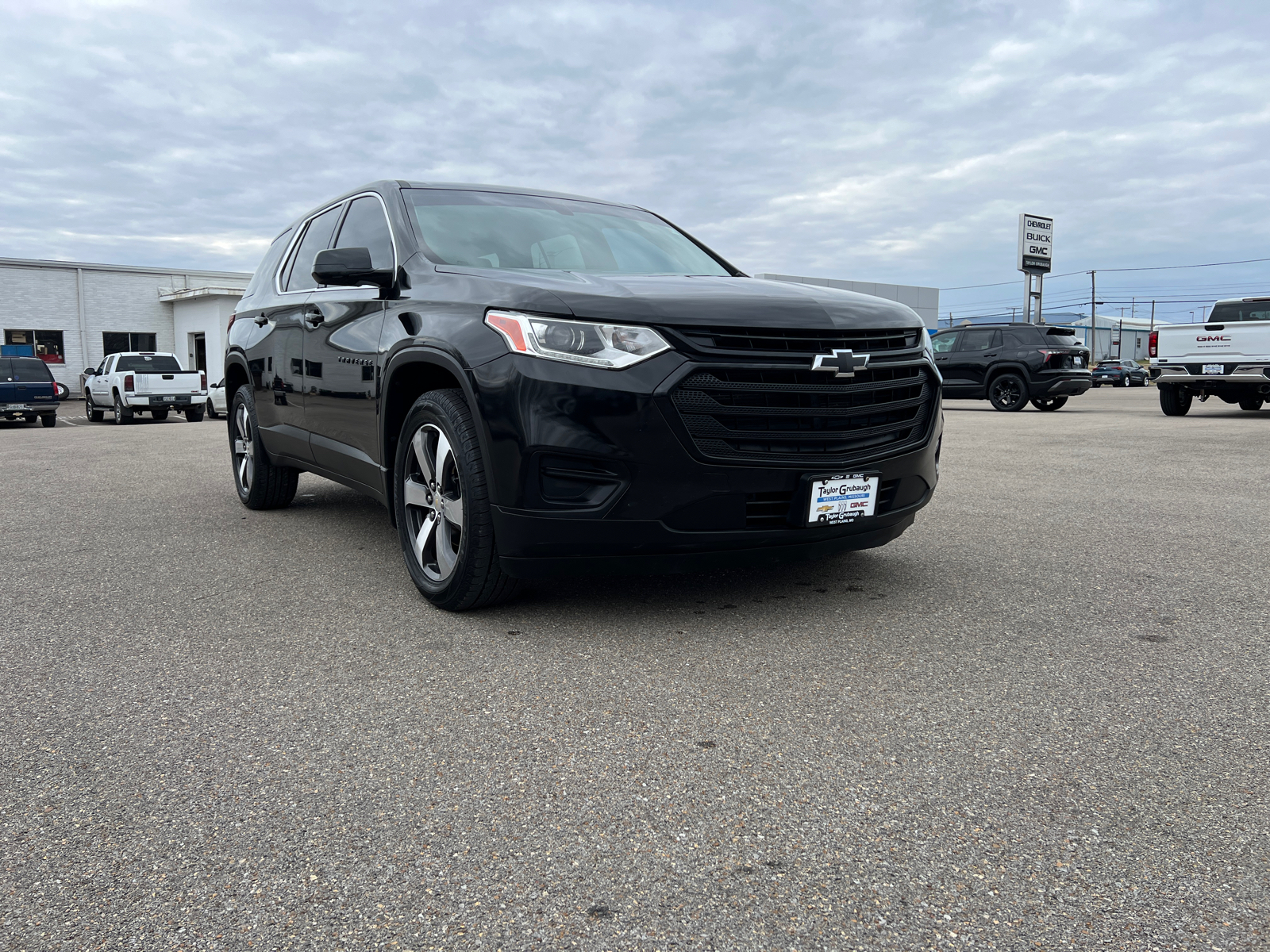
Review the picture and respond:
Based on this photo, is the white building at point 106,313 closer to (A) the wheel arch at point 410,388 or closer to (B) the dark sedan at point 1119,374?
(A) the wheel arch at point 410,388

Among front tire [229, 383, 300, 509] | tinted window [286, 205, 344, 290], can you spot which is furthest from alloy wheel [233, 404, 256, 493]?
tinted window [286, 205, 344, 290]

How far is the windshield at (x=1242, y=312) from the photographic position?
16516 mm

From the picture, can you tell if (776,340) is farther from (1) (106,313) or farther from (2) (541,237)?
(1) (106,313)

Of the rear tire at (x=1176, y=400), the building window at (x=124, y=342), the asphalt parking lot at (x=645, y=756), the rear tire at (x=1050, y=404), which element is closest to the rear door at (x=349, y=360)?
the asphalt parking lot at (x=645, y=756)

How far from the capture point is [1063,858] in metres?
2.02

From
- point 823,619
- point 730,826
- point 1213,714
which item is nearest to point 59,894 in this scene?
point 730,826

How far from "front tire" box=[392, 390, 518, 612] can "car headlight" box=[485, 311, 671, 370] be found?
44 cm

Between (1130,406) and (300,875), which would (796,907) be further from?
(1130,406)

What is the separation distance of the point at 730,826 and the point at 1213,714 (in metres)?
1.54

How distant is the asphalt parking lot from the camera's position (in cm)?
185

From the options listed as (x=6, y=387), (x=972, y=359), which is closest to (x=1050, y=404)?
(x=972, y=359)

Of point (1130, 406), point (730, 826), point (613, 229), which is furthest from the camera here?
point (1130, 406)

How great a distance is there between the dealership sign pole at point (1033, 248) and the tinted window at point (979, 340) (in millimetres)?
24052

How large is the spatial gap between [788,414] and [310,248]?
3.54 m
